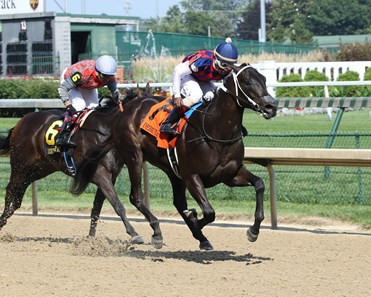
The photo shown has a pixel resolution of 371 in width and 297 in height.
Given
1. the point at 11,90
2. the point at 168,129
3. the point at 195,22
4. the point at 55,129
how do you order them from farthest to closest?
the point at 195,22, the point at 11,90, the point at 55,129, the point at 168,129

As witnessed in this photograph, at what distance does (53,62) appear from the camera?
37.9m

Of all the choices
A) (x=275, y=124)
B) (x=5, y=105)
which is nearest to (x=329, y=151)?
(x=5, y=105)

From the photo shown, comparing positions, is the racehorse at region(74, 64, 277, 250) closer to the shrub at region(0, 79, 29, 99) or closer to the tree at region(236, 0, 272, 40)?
the shrub at region(0, 79, 29, 99)

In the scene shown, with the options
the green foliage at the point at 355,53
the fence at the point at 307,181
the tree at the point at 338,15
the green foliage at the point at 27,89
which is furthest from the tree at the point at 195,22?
the fence at the point at 307,181

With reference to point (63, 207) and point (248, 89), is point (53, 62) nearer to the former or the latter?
point (63, 207)

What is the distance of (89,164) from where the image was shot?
9844mm

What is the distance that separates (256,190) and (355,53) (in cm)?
3153

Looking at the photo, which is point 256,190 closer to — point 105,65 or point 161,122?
point 161,122

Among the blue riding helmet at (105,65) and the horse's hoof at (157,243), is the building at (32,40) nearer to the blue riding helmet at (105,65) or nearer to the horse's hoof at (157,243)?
the blue riding helmet at (105,65)

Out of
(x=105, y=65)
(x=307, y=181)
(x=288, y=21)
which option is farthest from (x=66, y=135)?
(x=288, y=21)

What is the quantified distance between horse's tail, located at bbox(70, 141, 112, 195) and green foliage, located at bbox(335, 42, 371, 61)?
30.0m

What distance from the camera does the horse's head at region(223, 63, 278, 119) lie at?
809cm

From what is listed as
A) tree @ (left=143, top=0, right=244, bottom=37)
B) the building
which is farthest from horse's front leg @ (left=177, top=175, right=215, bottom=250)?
tree @ (left=143, top=0, right=244, bottom=37)

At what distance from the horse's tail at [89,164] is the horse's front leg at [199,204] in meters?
0.83
